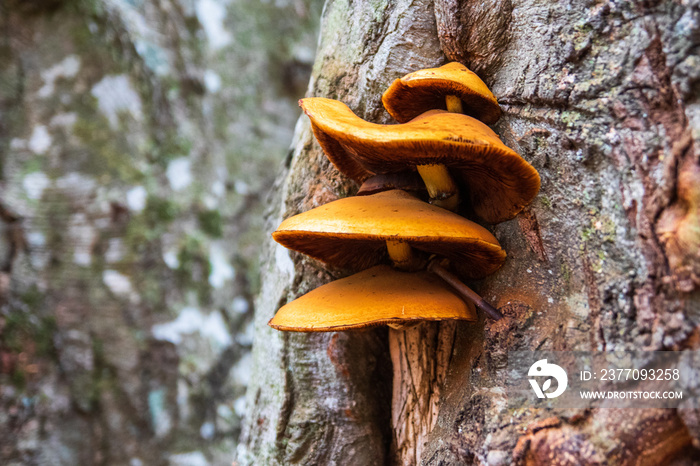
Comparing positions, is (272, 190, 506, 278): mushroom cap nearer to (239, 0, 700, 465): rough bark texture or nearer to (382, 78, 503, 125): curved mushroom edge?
(239, 0, 700, 465): rough bark texture

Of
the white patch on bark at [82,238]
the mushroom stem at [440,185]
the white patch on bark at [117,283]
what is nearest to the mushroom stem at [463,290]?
the mushroom stem at [440,185]

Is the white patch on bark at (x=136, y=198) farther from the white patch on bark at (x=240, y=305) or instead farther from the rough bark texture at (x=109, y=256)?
the white patch on bark at (x=240, y=305)

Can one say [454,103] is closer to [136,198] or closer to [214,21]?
[136,198]

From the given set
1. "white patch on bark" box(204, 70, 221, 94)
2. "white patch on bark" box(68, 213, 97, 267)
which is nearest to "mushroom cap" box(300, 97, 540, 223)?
"white patch on bark" box(68, 213, 97, 267)

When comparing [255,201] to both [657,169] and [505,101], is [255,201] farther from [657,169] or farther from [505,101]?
[657,169]

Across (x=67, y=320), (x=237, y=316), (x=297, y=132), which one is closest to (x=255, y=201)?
(x=237, y=316)

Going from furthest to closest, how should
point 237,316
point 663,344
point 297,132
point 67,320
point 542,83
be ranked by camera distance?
point 237,316
point 67,320
point 297,132
point 542,83
point 663,344
